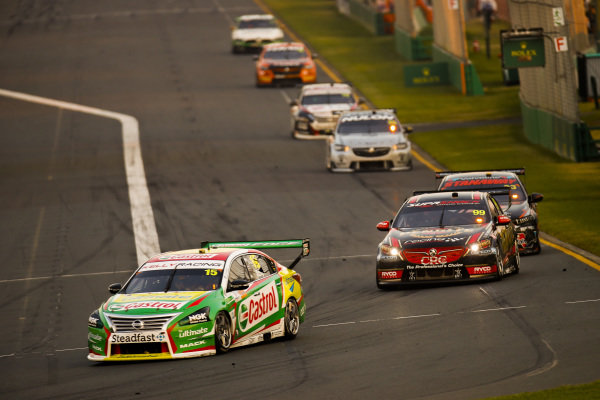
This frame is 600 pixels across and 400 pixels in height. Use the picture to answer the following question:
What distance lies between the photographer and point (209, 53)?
7006 centimetres

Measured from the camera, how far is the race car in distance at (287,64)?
5675 centimetres

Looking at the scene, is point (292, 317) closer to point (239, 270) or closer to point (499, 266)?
point (239, 270)

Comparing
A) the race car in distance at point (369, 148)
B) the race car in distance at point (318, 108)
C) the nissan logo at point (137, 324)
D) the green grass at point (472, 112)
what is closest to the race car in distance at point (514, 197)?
the green grass at point (472, 112)

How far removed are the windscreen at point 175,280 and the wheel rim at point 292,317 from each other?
50.0 inches

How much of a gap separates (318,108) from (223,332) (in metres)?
Result: 28.9

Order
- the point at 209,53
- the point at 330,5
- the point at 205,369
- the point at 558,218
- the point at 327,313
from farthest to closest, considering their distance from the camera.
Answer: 1. the point at 330,5
2. the point at 209,53
3. the point at 558,218
4. the point at 327,313
5. the point at 205,369

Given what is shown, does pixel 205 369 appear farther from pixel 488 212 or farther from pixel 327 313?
pixel 488 212

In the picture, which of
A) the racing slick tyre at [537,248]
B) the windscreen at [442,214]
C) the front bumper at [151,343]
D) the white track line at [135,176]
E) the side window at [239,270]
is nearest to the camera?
the front bumper at [151,343]

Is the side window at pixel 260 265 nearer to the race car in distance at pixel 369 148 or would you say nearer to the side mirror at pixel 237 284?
the side mirror at pixel 237 284

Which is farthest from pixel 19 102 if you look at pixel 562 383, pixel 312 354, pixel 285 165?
pixel 562 383

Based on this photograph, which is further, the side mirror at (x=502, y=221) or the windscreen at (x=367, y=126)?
the windscreen at (x=367, y=126)

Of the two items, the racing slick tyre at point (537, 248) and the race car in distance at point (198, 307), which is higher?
the race car in distance at point (198, 307)

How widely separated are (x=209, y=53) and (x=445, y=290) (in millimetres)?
49844

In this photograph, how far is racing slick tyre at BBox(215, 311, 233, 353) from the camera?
54.8ft
